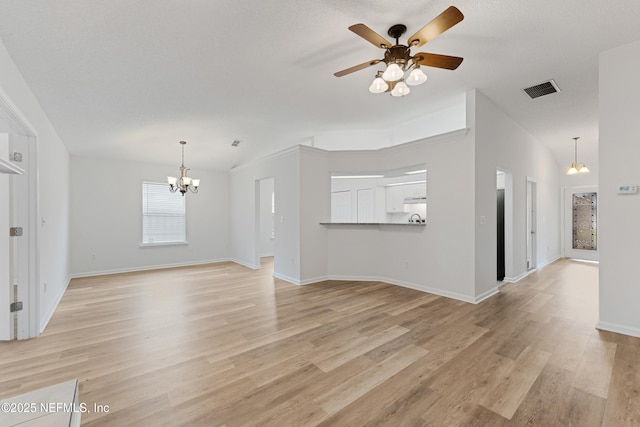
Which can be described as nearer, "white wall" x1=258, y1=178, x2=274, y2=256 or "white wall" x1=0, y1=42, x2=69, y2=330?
"white wall" x1=0, y1=42, x2=69, y2=330

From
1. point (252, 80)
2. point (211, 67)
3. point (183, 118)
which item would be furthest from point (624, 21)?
point (183, 118)

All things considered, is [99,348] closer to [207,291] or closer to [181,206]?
[207,291]

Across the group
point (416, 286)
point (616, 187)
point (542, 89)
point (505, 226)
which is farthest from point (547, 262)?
point (542, 89)

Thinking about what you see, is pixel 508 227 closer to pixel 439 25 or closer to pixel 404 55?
pixel 404 55

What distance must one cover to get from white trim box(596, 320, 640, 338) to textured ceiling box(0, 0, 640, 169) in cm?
299

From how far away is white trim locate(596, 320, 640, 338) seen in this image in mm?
2902

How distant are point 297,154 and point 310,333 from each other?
3.28 metres

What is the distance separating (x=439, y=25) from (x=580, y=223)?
8.94 m

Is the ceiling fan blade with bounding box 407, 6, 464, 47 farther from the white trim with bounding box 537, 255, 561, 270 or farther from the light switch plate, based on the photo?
the white trim with bounding box 537, 255, 561, 270

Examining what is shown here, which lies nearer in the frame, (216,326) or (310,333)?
(310,333)

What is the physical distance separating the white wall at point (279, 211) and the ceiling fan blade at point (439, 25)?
3.22 metres

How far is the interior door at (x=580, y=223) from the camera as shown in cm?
754

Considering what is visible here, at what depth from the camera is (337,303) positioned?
13.1ft

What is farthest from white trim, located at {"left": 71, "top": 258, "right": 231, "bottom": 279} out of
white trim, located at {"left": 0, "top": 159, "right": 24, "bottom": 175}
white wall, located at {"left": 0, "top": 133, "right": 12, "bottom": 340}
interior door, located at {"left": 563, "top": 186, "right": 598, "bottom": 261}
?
interior door, located at {"left": 563, "top": 186, "right": 598, "bottom": 261}
